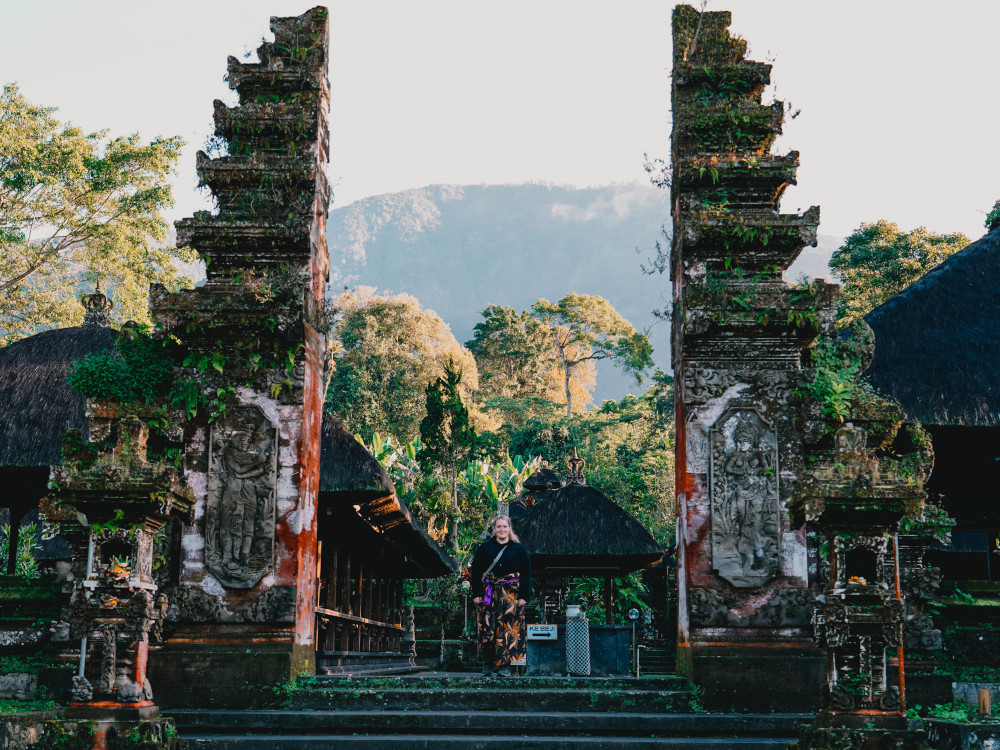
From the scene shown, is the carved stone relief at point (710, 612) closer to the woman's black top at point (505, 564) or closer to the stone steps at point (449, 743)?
the stone steps at point (449, 743)

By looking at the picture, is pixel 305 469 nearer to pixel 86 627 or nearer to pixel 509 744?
pixel 86 627

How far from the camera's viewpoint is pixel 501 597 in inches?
455

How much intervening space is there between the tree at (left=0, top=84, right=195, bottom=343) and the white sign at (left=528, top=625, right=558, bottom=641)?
16.3 metres

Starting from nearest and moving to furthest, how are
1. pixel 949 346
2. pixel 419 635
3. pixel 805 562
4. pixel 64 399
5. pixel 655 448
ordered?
1. pixel 805 562
2. pixel 949 346
3. pixel 64 399
4. pixel 419 635
5. pixel 655 448

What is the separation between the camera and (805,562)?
10.1 metres

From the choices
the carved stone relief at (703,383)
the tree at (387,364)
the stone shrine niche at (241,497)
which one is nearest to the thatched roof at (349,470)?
the stone shrine niche at (241,497)

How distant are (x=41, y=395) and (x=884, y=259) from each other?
23.6 meters

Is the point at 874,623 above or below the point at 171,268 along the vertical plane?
below

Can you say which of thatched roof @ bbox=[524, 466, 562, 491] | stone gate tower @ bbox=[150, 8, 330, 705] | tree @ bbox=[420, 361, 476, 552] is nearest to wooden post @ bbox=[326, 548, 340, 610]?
stone gate tower @ bbox=[150, 8, 330, 705]

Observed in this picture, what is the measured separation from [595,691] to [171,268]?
22960 mm

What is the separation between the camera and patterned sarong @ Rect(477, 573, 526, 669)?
1148 cm

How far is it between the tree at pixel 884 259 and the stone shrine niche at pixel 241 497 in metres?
21.7

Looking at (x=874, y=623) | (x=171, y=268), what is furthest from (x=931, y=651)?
(x=171, y=268)

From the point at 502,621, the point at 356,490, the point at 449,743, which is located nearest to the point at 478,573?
the point at 502,621
